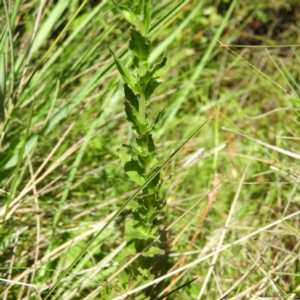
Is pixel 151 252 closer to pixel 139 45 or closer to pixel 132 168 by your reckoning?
pixel 132 168

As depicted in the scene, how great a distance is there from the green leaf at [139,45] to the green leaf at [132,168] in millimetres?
223

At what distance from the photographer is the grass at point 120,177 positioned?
125 cm

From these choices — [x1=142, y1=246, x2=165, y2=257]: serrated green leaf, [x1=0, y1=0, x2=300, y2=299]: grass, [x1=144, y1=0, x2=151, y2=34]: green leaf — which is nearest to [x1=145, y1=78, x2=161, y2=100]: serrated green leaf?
[x1=144, y1=0, x2=151, y2=34]: green leaf

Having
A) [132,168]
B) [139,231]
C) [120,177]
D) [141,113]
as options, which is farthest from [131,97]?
[120,177]

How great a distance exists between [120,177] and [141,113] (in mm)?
694

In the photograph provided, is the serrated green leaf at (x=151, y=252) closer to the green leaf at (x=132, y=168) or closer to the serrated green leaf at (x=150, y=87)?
the green leaf at (x=132, y=168)

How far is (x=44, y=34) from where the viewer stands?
5.37ft

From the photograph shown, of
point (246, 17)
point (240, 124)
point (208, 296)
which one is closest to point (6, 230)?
point (208, 296)

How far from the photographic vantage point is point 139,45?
0.87 m

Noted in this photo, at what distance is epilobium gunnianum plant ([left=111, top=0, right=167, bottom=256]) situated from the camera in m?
0.86

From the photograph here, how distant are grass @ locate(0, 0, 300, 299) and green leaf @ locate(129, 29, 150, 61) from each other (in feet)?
0.92

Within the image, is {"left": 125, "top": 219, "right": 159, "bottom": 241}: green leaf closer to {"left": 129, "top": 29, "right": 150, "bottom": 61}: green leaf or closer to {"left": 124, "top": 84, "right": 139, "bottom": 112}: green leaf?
{"left": 124, "top": 84, "right": 139, "bottom": 112}: green leaf

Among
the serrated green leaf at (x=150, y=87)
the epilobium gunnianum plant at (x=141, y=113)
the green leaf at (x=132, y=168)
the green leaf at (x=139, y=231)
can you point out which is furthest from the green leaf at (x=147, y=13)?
the green leaf at (x=139, y=231)

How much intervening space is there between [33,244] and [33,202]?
0.45ft
